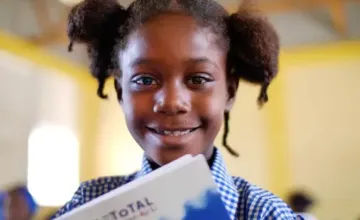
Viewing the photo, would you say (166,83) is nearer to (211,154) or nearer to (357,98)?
(211,154)

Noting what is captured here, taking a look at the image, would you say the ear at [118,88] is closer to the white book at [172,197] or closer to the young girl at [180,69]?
the young girl at [180,69]

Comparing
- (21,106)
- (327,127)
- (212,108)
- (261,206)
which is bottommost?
(327,127)

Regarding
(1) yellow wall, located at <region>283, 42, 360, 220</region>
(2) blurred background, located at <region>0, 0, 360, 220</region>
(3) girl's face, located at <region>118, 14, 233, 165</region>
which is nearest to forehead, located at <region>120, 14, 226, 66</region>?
(3) girl's face, located at <region>118, 14, 233, 165</region>

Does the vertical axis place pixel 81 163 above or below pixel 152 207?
below

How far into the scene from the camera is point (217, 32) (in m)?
0.61

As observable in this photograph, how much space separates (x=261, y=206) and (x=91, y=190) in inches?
8.1

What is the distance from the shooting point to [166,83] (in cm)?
54

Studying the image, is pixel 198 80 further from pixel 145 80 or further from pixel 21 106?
pixel 21 106

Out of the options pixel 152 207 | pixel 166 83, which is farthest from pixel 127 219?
pixel 166 83

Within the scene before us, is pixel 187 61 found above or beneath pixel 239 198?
above

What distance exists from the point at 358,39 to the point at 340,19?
5.7 inches

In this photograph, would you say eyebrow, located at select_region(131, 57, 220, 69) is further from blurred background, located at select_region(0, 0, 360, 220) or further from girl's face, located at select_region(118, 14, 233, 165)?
blurred background, located at select_region(0, 0, 360, 220)

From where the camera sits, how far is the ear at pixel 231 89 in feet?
2.09

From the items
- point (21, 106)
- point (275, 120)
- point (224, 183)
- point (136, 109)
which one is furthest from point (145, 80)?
point (21, 106)
